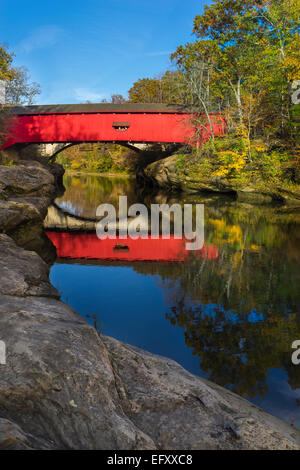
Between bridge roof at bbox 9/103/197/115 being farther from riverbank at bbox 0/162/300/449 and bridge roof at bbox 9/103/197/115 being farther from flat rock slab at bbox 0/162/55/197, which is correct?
riverbank at bbox 0/162/300/449

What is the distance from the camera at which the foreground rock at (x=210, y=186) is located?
70.7ft

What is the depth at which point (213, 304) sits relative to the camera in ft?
22.4

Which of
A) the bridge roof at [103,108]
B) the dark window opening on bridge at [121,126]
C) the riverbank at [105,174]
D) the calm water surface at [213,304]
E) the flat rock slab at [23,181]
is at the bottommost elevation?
the calm water surface at [213,304]

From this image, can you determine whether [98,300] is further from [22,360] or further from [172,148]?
[172,148]

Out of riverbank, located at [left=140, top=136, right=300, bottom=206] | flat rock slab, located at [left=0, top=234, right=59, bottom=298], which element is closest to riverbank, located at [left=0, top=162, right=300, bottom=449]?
flat rock slab, located at [left=0, top=234, right=59, bottom=298]

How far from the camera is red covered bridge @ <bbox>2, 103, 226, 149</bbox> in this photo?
31.7 meters

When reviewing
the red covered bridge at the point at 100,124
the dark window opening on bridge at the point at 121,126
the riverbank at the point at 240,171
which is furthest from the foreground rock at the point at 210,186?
the dark window opening on bridge at the point at 121,126

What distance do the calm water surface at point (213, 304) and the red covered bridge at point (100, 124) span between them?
847 inches

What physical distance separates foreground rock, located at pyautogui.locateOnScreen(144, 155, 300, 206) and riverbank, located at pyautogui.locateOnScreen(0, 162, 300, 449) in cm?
1891

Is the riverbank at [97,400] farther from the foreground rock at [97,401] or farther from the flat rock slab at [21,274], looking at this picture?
the flat rock slab at [21,274]

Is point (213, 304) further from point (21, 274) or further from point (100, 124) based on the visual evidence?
point (100, 124)

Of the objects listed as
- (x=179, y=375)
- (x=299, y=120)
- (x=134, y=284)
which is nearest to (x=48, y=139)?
(x=299, y=120)

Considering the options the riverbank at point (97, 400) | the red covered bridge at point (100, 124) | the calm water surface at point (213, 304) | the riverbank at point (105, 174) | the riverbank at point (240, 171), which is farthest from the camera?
the riverbank at point (105, 174)

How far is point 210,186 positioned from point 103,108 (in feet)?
42.8
